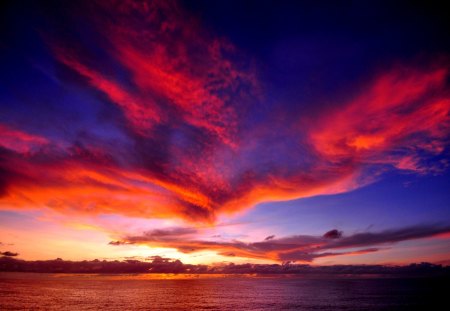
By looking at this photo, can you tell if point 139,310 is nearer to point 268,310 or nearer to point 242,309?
point 242,309

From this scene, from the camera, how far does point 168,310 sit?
91938 mm

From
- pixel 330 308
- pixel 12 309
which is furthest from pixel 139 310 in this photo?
pixel 330 308

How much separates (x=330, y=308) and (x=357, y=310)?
989 centimetres

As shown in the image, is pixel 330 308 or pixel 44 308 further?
pixel 330 308

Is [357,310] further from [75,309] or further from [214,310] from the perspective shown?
[75,309]

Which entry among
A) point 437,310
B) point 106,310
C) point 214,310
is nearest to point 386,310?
point 437,310

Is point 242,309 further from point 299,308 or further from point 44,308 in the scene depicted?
point 44,308

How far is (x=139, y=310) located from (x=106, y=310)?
10.5 meters

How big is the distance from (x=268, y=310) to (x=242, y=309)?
9.21 m

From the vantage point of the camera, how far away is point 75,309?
8975 centimetres

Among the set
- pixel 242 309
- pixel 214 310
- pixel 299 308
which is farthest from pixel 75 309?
pixel 299 308

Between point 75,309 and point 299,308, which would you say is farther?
point 299,308

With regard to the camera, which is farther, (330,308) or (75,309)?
(330,308)

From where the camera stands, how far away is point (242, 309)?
95750 mm
